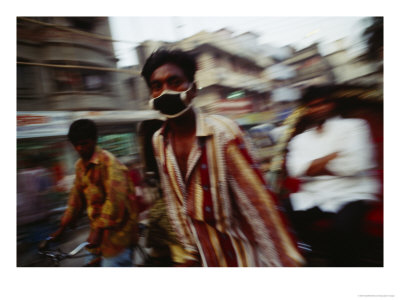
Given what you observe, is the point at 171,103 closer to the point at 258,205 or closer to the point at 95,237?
the point at 258,205

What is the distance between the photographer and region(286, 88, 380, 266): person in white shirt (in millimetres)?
1972

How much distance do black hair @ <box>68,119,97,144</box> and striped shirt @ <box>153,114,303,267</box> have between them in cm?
61

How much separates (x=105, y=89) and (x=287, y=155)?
1724 mm

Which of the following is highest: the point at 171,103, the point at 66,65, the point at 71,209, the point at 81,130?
the point at 66,65

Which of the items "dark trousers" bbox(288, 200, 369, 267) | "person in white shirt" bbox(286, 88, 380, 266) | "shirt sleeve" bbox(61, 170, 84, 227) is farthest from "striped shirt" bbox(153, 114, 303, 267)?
"shirt sleeve" bbox(61, 170, 84, 227)

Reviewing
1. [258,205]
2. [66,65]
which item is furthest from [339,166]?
[66,65]

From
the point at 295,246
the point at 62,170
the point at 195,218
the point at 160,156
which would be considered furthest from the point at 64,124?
the point at 295,246

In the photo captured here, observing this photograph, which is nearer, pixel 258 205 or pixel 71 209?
pixel 258 205

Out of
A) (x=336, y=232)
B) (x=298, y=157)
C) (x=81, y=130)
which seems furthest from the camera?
(x=81, y=130)

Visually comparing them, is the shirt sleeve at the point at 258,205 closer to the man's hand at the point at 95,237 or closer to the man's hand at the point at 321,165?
the man's hand at the point at 321,165

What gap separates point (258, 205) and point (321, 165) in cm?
60

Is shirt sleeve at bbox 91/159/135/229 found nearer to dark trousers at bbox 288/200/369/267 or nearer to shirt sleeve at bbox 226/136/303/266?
shirt sleeve at bbox 226/136/303/266

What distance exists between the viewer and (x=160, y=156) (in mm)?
2264

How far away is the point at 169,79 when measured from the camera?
6.83ft
